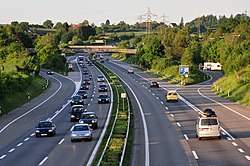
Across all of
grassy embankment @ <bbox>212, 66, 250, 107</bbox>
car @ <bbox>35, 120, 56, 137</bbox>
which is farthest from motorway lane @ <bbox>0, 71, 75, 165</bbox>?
grassy embankment @ <bbox>212, 66, 250, 107</bbox>

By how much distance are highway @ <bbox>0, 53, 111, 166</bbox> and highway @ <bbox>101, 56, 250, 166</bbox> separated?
10.9 ft

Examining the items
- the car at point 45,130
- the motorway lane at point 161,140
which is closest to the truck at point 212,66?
the motorway lane at point 161,140

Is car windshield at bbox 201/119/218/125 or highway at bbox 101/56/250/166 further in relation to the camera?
car windshield at bbox 201/119/218/125

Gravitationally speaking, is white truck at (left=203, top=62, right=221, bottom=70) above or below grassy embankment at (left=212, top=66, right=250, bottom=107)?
below

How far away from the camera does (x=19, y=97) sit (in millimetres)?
72875

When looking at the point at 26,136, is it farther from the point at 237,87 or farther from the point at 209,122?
the point at 237,87

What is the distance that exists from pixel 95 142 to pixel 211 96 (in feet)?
134

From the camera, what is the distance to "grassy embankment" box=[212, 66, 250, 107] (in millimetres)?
63931

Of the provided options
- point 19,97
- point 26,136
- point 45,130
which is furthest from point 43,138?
Answer: point 19,97

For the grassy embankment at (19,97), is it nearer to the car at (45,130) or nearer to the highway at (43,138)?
the highway at (43,138)

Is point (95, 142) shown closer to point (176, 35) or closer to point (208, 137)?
point (208, 137)

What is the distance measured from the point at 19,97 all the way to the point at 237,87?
2875 centimetres

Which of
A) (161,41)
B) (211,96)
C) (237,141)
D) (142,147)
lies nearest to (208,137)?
(237,141)

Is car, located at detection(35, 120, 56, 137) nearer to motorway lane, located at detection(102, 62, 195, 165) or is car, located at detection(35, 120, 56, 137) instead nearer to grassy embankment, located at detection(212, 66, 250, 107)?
motorway lane, located at detection(102, 62, 195, 165)
